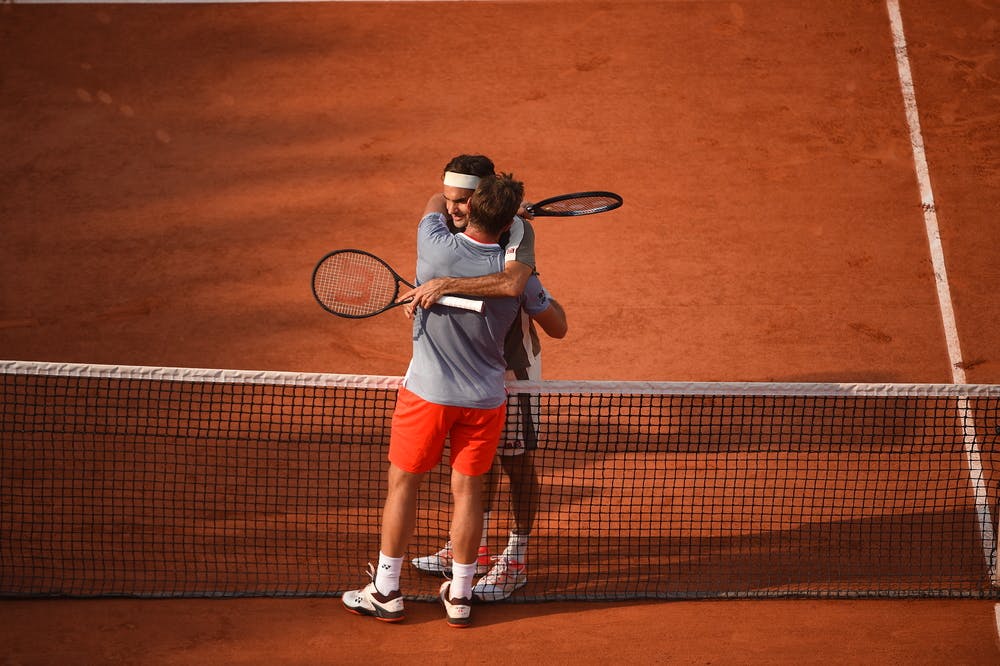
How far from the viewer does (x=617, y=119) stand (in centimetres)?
938

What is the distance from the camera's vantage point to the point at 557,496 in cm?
630


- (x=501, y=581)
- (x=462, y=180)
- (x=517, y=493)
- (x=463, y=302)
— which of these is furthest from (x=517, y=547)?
(x=462, y=180)

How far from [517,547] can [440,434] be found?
0.99m

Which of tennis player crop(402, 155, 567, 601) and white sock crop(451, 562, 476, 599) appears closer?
tennis player crop(402, 155, 567, 601)

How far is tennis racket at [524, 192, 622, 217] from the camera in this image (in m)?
5.32

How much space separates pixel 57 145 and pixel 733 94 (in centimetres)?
585

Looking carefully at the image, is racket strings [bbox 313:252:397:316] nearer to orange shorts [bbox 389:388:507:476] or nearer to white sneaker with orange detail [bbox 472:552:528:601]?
orange shorts [bbox 389:388:507:476]

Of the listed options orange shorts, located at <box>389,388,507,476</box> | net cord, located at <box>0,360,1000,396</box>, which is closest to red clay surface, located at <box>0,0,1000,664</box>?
orange shorts, located at <box>389,388,507,476</box>

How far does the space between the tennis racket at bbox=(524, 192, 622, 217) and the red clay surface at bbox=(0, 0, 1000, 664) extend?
189 centimetres

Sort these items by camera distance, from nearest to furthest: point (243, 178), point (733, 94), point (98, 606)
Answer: point (98, 606) < point (243, 178) < point (733, 94)

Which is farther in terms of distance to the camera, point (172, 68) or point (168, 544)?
point (172, 68)

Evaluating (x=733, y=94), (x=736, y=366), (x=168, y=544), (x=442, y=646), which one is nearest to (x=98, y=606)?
(x=168, y=544)

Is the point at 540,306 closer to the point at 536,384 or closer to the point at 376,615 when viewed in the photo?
the point at 536,384

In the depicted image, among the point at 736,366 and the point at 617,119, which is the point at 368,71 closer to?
the point at 617,119
